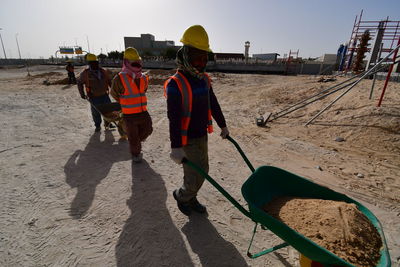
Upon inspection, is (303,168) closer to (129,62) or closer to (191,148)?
(191,148)

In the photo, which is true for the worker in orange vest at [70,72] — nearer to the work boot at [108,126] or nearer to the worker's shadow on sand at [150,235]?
the work boot at [108,126]

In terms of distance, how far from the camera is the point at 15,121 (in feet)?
20.6

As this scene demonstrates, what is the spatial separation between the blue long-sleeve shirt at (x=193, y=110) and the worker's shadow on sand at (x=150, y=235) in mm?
1112

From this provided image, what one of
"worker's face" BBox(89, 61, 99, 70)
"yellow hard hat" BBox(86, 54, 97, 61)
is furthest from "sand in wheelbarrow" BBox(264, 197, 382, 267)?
"yellow hard hat" BBox(86, 54, 97, 61)

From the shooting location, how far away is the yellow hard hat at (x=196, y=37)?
76.1 inches

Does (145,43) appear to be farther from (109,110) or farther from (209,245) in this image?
(209,245)

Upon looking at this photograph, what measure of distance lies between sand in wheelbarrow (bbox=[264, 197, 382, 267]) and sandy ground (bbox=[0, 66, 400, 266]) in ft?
2.30

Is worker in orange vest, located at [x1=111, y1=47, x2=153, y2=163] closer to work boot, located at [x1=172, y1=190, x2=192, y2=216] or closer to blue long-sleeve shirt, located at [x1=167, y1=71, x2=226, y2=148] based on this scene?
work boot, located at [x1=172, y1=190, x2=192, y2=216]

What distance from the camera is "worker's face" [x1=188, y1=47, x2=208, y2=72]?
6.51 feet

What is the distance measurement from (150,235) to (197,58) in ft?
6.68

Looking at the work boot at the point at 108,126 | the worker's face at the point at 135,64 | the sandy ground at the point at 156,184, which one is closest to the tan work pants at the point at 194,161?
the sandy ground at the point at 156,184

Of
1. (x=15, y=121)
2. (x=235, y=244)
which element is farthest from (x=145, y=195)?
(x=15, y=121)

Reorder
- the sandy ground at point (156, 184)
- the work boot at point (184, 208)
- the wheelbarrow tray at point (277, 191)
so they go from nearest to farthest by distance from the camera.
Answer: the wheelbarrow tray at point (277, 191)
the sandy ground at point (156, 184)
the work boot at point (184, 208)

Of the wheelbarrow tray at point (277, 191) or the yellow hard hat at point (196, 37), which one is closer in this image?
the wheelbarrow tray at point (277, 191)
